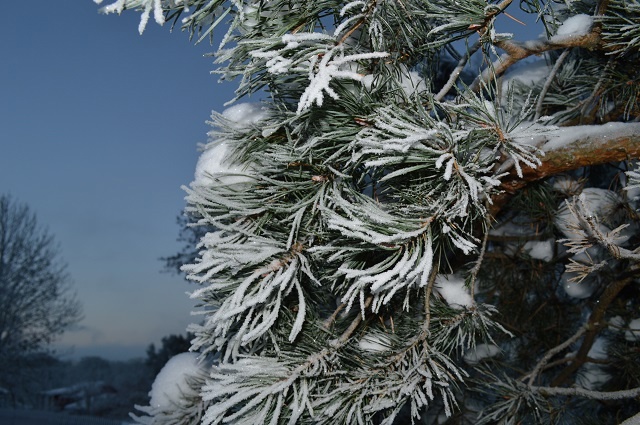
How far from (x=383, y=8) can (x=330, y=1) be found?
0.15 m

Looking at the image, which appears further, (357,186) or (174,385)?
(174,385)

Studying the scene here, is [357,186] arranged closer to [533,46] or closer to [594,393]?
[533,46]

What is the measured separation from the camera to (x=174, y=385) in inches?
83.0

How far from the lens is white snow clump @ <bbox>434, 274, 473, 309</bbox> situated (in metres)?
1.75

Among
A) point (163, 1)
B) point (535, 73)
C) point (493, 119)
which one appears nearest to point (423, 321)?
point (493, 119)

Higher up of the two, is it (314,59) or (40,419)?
(314,59)

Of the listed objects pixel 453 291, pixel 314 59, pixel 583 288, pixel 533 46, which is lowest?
pixel 583 288

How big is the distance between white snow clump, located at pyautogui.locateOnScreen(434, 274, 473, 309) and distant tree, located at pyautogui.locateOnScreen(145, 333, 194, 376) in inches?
262

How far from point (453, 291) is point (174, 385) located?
115 centimetres

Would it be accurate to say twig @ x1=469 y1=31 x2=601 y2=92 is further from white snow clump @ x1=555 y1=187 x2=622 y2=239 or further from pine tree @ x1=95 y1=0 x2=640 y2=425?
white snow clump @ x1=555 y1=187 x2=622 y2=239

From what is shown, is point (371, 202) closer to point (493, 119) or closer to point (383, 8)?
point (493, 119)

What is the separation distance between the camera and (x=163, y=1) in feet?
4.56

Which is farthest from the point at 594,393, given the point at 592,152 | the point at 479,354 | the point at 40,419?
the point at 40,419

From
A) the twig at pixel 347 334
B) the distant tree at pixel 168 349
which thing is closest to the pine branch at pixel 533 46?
the twig at pixel 347 334
